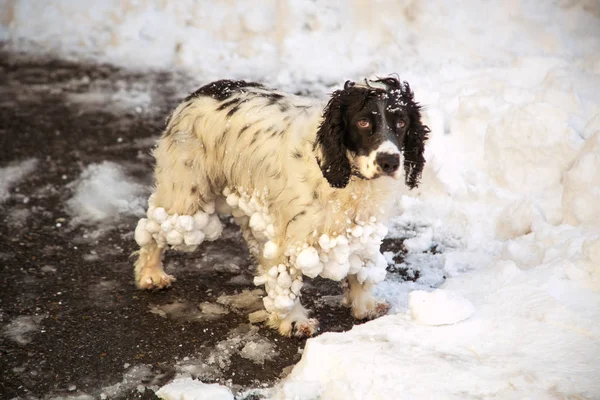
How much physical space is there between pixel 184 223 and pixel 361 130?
167 cm

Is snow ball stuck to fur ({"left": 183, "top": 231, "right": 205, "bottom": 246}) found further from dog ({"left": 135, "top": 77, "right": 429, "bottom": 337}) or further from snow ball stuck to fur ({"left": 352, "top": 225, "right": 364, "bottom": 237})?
snow ball stuck to fur ({"left": 352, "top": 225, "right": 364, "bottom": 237})

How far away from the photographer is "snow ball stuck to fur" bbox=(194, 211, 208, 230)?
5.93 meters

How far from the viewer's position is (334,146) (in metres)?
5.01

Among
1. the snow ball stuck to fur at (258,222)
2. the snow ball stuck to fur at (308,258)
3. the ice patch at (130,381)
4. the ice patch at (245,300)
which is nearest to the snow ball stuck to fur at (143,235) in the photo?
the ice patch at (245,300)

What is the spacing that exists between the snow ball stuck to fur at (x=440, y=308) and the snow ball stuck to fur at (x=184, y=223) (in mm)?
1857

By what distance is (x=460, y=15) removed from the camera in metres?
10.7

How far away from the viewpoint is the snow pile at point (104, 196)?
7488 mm

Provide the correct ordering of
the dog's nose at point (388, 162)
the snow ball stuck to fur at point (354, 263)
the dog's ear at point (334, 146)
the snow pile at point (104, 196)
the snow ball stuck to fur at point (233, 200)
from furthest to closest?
the snow pile at point (104, 196)
the snow ball stuck to fur at point (233, 200)
the snow ball stuck to fur at point (354, 263)
the dog's ear at point (334, 146)
the dog's nose at point (388, 162)

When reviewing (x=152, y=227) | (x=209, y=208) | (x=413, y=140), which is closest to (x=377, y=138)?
(x=413, y=140)

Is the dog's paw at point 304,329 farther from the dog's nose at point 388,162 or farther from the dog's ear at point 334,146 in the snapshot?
the dog's nose at point 388,162

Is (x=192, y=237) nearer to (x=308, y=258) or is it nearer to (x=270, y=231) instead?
(x=270, y=231)

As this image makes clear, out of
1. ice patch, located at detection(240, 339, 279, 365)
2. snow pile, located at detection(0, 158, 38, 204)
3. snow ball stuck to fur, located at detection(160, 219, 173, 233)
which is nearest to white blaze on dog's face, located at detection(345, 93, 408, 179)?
ice patch, located at detection(240, 339, 279, 365)

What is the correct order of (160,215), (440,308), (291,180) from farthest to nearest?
1. (160,215)
2. (291,180)
3. (440,308)

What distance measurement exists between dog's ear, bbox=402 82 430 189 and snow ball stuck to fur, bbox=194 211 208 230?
162 cm
